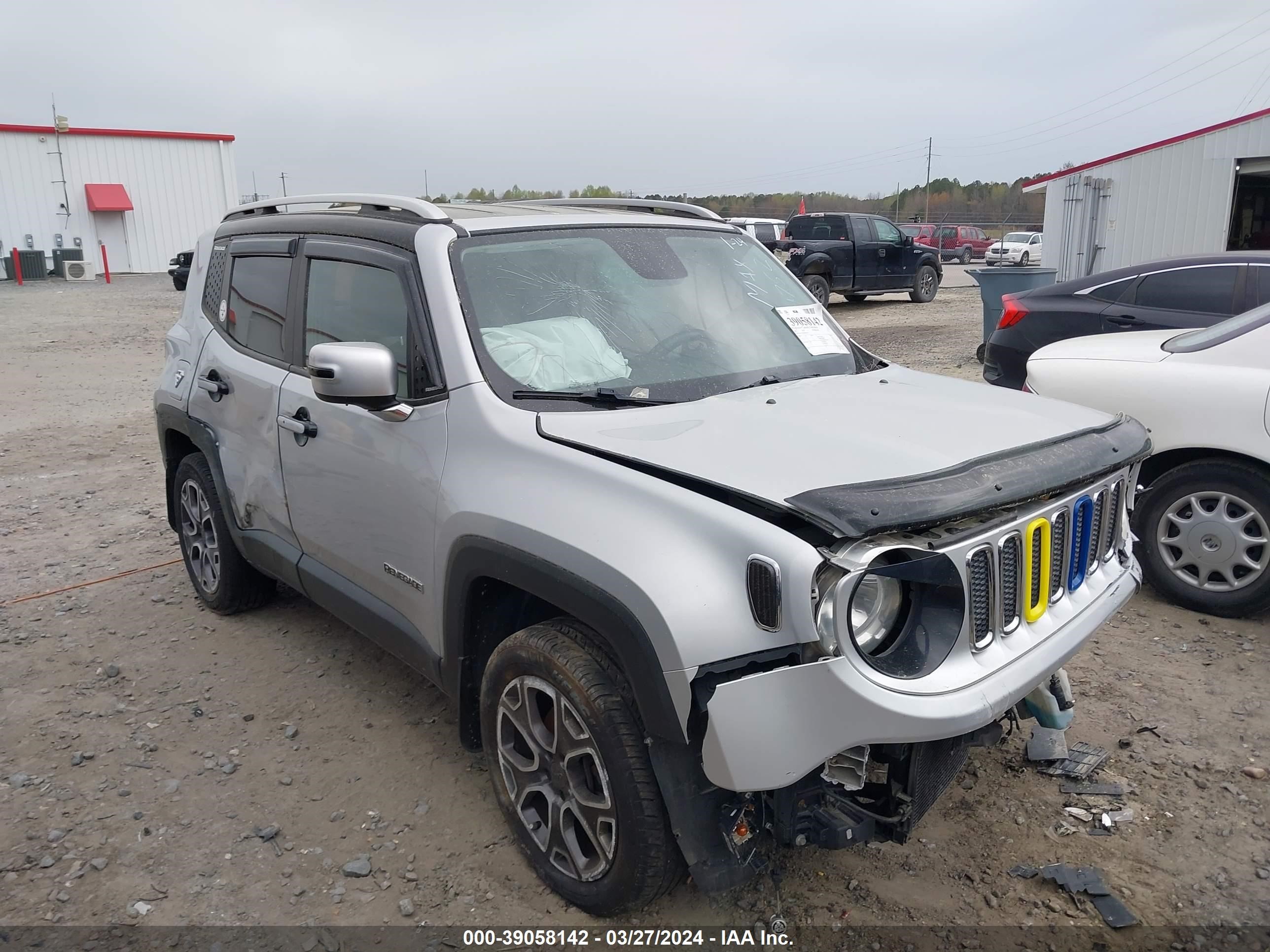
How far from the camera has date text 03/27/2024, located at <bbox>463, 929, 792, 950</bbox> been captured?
269 centimetres

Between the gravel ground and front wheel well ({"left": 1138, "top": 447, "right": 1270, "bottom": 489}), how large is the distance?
624mm

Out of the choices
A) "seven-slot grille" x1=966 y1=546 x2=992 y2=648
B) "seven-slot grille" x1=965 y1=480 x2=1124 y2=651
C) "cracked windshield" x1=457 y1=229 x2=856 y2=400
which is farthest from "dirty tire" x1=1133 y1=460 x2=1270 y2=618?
"seven-slot grille" x1=966 y1=546 x2=992 y2=648

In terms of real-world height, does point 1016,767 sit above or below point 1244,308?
below

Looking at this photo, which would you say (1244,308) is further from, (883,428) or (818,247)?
(818,247)

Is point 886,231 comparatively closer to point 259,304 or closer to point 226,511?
point 259,304

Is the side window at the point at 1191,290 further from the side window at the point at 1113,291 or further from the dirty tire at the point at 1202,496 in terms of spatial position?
the dirty tire at the point at 1202,496

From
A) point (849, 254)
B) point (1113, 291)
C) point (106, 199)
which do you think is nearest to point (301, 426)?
point (1113, 291)

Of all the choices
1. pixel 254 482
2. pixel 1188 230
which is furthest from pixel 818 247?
pixel 254 482

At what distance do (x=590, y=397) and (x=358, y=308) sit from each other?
1.10 meters

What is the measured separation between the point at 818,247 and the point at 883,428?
1623 cm

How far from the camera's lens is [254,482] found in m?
4.18

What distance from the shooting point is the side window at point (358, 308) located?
3279mm

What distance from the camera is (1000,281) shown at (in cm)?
1109

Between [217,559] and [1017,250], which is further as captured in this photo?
[1017,250]
